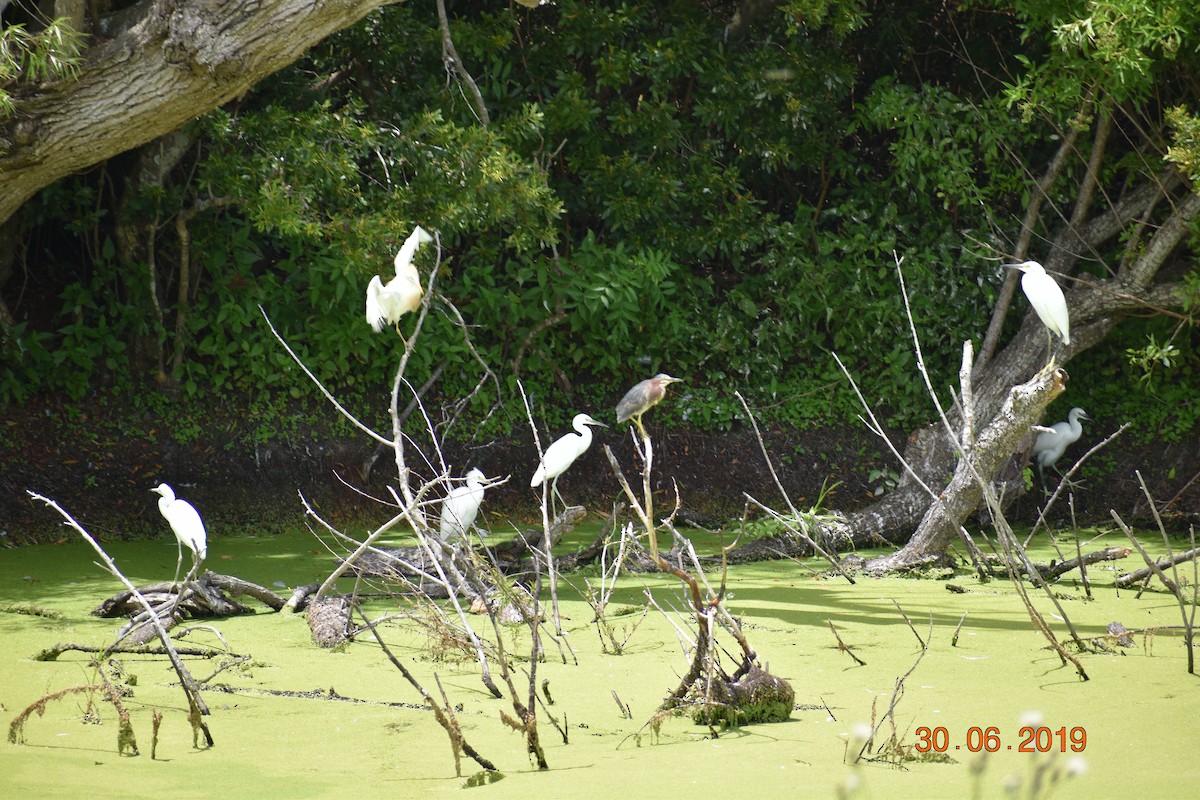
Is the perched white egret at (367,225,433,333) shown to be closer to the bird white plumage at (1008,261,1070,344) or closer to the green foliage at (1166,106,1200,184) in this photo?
the bird white plumage at (1008,261,1070,344)

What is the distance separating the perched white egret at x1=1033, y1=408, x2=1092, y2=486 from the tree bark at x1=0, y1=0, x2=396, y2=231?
15.8 feet

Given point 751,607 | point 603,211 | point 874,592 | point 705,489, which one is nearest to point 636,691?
point 751,607

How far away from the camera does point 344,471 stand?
7172 millimetres

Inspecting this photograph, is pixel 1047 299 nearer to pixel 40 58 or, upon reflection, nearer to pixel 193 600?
pixel 193 600

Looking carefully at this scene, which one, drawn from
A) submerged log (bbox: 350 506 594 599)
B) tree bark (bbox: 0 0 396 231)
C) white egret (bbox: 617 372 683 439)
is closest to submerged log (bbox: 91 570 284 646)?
submerged log (bbox: 350 506 594 599)

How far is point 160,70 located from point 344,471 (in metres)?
2.89

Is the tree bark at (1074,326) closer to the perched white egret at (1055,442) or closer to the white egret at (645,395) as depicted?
the perched white egret at (1055,442)

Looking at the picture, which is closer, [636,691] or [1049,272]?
[636,691]

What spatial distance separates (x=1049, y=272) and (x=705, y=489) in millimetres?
2467

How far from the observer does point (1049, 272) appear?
7.43 meters

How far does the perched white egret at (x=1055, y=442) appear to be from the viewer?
297 inches

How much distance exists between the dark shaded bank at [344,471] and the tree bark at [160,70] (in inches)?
73.6

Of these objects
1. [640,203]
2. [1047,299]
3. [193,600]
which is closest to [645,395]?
[193,600]

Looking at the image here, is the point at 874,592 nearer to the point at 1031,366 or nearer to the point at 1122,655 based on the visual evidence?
the point at 1122,655
